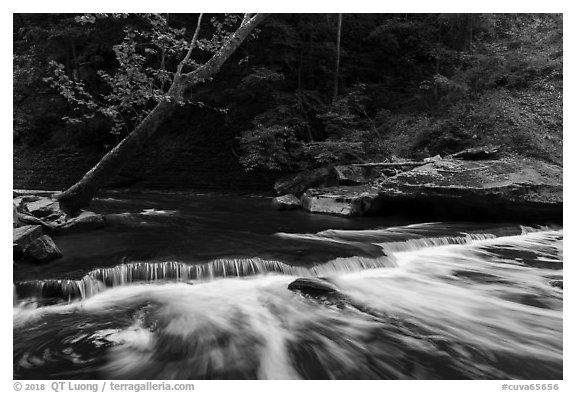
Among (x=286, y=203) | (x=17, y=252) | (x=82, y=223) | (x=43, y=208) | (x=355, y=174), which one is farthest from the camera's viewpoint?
(x=355, y=174)

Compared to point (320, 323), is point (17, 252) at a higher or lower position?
higher

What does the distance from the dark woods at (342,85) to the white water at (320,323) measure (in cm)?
665

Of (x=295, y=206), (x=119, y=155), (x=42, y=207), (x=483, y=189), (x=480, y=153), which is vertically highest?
(x=119, y=155)

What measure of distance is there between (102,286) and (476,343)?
4.41 m

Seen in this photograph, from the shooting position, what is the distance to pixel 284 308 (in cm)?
419

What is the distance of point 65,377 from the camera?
2902mm

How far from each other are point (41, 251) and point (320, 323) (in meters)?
3.88

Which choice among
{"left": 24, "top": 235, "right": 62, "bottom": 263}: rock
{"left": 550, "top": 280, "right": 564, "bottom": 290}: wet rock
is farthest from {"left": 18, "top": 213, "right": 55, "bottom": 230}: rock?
{"left": 550, "top": 280, "right": 564, "bottom": 290}: wet rock

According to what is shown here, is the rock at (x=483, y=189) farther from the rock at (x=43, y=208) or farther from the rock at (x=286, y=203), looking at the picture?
the rock at (x=43, y=208)

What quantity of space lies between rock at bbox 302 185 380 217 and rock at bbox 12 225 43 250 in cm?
654

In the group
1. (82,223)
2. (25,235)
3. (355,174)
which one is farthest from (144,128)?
(355,174)

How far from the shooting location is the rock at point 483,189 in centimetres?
801

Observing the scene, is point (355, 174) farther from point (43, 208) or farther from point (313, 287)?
point (43, 208)
